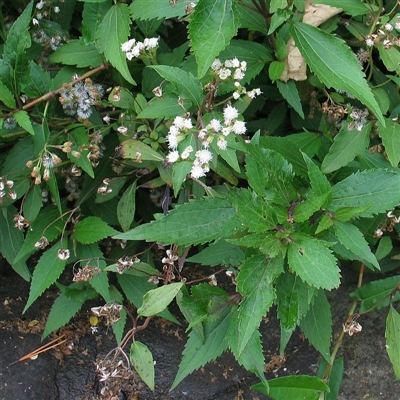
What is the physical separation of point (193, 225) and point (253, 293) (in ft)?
0.77

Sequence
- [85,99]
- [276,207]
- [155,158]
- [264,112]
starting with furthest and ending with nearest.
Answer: [264,112] → [85,99] → [155,158] → [276,207]

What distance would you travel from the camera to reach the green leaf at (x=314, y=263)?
52.1 inches

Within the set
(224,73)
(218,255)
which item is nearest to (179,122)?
(224,73)

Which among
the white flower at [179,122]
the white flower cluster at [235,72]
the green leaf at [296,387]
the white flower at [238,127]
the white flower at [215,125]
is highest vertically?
the white flower cluster at [235,72]

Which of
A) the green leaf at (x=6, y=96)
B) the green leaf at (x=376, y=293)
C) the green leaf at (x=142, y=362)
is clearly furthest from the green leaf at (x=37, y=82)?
the green leaf at (x=376, y=293)

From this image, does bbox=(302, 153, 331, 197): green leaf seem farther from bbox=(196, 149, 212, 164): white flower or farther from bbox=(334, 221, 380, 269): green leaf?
bbox=(196, 149, 212, 164): white flower

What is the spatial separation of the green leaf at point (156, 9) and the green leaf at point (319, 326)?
36.2 inches

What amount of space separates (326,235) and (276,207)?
0.16 meters

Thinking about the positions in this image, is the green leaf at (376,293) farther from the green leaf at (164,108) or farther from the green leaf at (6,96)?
the green leaf at (6,96)

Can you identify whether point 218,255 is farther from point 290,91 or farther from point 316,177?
point 290,91

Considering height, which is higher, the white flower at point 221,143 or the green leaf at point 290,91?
the white flower at point 221,143

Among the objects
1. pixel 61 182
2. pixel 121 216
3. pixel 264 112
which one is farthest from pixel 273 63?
pixel 61 182

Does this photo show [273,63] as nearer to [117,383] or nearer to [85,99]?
[85,99]

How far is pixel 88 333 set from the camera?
6.56 feet
